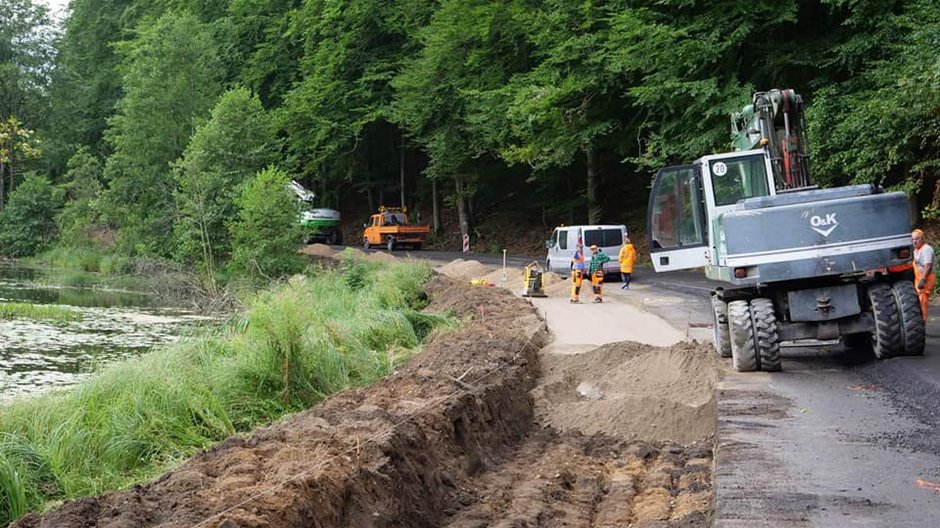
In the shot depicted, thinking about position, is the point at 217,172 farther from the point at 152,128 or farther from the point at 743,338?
the point at 743,338

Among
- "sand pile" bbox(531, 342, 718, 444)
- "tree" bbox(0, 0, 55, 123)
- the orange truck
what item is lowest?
"sand pile" bbox(531, 342, 718, 444)

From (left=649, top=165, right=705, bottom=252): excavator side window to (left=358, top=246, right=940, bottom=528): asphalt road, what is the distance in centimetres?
207

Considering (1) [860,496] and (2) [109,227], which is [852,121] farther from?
(2) [109,227]

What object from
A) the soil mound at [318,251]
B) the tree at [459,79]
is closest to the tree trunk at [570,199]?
the tree at [459,79]

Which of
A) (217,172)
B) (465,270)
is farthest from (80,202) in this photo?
(465,270)

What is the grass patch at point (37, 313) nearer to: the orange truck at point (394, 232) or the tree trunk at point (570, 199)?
the orange truck at point (394, 232)

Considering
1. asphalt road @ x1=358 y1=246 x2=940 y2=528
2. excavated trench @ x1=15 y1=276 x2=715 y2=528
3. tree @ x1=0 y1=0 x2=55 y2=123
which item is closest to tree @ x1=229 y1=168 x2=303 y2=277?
excavated trench @ x1=15 y1=276 x2=715 y2=528

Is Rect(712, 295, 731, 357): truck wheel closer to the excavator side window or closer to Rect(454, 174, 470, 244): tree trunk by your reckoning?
the excavator side window

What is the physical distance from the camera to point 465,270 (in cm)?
3394

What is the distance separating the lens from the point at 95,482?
32.3ft

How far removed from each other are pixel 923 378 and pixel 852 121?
47.0 feet

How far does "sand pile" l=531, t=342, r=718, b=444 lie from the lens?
1159 cm

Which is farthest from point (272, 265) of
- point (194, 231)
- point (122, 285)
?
point (122, 285)

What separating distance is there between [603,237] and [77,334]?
16.1 metres
